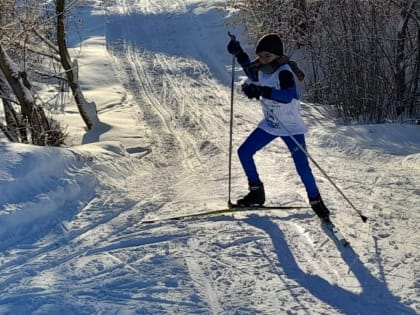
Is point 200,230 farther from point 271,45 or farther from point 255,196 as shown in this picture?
point 271,45

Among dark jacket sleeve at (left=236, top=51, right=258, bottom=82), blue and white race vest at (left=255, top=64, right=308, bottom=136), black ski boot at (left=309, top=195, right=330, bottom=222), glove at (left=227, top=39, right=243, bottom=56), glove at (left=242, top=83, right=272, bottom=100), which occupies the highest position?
glove at (left=227, top=39, right=243, bottom=56)

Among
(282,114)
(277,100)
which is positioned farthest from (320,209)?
(277,100)

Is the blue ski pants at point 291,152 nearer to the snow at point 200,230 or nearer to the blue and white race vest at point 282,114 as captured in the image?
the blue and white race vest at point 282,114

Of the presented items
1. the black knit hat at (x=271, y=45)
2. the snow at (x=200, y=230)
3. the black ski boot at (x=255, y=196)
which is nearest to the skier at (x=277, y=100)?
the black knit hat at (x=271, y=45)

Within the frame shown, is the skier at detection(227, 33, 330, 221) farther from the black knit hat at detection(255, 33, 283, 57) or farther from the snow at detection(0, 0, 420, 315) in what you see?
the snow at detection(0, 0, 420, 315)

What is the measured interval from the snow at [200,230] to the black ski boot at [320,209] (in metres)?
0.11

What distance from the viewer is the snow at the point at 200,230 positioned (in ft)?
13.6

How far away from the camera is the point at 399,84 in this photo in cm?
1088

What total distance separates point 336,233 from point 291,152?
0.91 meters

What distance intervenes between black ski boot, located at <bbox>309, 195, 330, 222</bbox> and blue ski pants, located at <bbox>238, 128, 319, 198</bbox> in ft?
0.16

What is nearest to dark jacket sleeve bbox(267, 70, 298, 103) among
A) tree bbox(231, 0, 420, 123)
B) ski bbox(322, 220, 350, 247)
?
ski bbox(322, 220, 350, 247)

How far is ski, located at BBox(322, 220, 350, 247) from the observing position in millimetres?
4953

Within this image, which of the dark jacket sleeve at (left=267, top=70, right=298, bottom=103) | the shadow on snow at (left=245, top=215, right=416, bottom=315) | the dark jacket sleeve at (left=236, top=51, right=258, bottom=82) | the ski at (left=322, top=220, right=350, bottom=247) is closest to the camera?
the shadow on snow at (left=245, top=215, right=416, bottom=315)

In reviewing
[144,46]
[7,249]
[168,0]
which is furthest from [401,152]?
[168,0]
